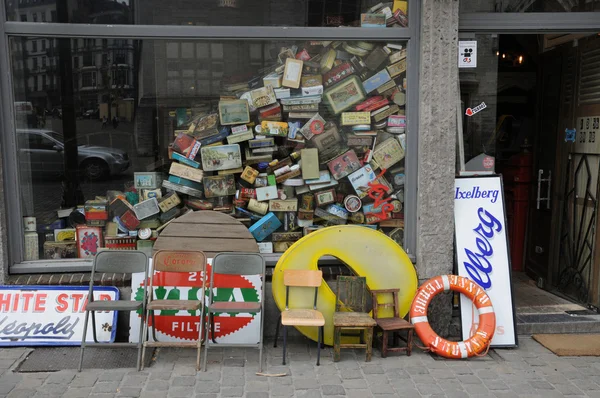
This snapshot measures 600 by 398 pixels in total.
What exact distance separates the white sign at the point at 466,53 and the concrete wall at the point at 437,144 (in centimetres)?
21

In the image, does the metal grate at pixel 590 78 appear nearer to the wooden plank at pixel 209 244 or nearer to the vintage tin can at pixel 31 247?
the wooden plank at pixel 209 244

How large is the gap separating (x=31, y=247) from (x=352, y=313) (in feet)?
10.0

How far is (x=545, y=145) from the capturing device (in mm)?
7074

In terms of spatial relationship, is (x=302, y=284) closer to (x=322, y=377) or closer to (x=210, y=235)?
(x=322, y=377)

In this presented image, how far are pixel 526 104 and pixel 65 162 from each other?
18.8 ft

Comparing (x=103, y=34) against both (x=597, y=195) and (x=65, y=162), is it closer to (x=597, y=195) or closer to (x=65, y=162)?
(x=65, y=162)

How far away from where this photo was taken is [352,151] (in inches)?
226

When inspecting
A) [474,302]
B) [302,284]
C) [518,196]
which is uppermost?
[518,196]

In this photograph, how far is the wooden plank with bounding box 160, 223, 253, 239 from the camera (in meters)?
5.33

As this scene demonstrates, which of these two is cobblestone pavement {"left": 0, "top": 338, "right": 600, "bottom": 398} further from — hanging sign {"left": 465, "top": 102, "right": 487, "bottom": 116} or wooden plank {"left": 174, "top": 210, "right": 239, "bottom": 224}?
hanging sign {"left": 465, "top": 102, "right": 487, "bottom": 116}

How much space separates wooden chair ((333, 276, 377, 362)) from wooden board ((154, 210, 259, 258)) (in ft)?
2.85

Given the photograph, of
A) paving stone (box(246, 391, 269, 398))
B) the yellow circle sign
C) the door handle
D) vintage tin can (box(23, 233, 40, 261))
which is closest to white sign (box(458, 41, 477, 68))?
the yellow circle sign

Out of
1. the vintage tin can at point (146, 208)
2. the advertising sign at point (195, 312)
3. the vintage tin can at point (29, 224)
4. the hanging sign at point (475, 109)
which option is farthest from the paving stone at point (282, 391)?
the hanging sign at point (475, 109)

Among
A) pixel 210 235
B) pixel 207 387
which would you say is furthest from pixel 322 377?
pixel 210 235
